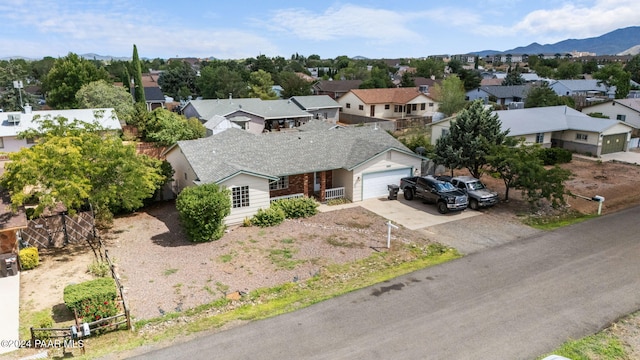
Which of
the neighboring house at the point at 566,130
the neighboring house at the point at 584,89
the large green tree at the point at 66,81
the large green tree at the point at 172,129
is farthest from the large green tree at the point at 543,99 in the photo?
the large green tree at the point at 66,81

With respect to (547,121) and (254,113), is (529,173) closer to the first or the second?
(547,121)

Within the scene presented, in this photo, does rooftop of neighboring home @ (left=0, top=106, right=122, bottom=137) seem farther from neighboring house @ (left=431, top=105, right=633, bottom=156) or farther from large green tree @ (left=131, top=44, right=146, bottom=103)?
neighboring house @ (left=431, top=105, right=633, bottom=156)

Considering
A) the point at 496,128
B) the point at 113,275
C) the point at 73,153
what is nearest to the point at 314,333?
the point at 113,275

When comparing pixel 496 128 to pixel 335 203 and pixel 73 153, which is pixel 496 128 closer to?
pixel 335 203

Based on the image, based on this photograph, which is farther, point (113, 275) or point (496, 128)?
point (496, 128)

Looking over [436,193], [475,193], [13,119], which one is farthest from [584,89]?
[13,119]
